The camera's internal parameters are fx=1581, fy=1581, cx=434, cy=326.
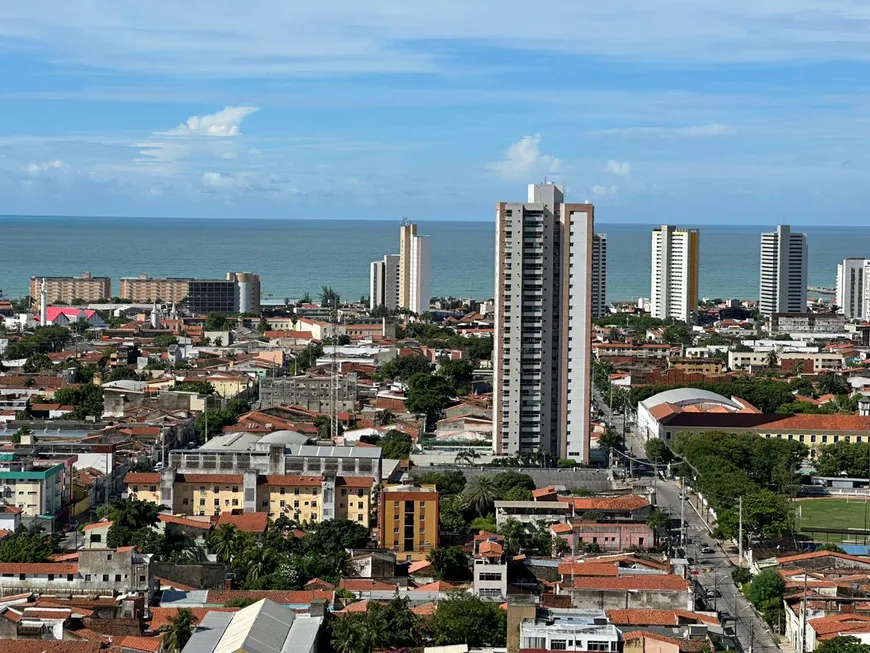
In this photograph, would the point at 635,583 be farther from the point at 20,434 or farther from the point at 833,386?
the point at 833,386

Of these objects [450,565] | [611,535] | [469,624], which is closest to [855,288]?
[611,535]

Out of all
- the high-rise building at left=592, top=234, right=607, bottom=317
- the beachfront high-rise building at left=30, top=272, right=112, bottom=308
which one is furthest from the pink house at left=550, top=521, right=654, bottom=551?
the beachfront high-rise building at left=30, top=272, right=112, bottom=308

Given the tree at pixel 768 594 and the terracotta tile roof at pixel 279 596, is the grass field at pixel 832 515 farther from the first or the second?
the terracotta tile roof at pixel 279 596

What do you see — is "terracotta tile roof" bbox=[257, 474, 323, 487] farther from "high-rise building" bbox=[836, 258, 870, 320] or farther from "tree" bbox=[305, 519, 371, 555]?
"high-rise building" bbox=[836, 258, 870, 320]

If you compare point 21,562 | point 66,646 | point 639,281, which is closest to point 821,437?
point 21,562

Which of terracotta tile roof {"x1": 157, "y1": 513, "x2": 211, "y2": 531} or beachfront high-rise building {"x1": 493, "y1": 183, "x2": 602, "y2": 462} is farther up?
beachfront high-rise building {"x1": 493, "y1": 183, "x2": 602, "y2": 462}

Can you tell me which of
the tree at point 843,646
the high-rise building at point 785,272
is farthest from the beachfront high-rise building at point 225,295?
the tree at point 843,646
